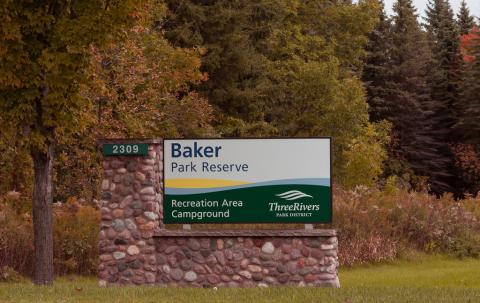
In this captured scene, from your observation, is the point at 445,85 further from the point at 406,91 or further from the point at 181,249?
the point at 181,249

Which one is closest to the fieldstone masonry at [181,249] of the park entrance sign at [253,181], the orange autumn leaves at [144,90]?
the park entrance sign at [253,181]

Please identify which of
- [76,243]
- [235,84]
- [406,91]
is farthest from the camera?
[406,91]

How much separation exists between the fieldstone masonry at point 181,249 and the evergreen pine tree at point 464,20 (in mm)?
57871

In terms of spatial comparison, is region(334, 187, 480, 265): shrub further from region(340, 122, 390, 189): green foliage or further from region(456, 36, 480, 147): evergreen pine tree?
Answer: region(456, 36, 480, 147): evergreen pine tree

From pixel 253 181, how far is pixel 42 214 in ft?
12.3

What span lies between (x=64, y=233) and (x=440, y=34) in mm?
52138

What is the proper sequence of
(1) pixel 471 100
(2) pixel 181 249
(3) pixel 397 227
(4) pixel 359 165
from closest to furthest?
(2) pixel 181 249 → (3) pixel 397 227 → (4) pixel 359 165 → (1) pixel 471 100

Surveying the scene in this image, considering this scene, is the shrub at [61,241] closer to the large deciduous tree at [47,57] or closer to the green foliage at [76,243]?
the green foliage at [76,243]

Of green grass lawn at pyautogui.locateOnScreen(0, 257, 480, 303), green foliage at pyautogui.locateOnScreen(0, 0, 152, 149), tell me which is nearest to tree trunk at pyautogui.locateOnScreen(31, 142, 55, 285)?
green foliage at pyautogui.locateOnScreen(0, 0, 152, 149)

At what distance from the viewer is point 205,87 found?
41219 millimetres

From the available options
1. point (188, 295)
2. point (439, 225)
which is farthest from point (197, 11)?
point (188, 295)

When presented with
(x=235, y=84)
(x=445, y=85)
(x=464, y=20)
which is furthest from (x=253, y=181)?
(x=464, y=20)

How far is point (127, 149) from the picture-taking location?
15.6 metres

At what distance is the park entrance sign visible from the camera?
1565cm
